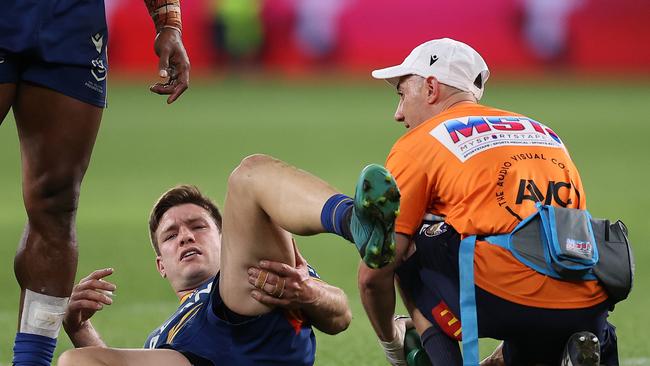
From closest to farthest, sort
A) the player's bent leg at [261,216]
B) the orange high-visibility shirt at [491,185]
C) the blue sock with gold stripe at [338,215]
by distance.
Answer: the blue sock with gold stripe at [338,215] < the player's bent leg at [261,216] < the orange high-visibility shirt at [491,185]

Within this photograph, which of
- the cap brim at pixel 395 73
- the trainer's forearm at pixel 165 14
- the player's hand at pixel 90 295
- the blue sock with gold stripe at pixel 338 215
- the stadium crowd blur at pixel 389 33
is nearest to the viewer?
the blue sock with gold stripe at pixel 338 215

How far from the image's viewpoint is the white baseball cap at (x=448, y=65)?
443 cm

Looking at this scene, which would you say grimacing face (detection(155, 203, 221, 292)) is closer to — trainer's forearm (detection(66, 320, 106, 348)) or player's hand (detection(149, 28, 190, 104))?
trainer's forearm (detection(66, 320, 106, 348))

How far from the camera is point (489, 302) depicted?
4.01 metres

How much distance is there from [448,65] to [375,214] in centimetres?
126

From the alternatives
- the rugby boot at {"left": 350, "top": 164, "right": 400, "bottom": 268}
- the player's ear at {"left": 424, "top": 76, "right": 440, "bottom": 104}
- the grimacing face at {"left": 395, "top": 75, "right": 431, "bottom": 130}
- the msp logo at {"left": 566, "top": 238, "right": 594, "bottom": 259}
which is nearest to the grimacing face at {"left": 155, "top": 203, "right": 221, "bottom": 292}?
the grimacing face at {"left": 395, "top": 75, "right": 431, "bottom": 130}

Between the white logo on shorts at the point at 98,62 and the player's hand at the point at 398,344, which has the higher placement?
the white logo on shorts at the point at 98,62

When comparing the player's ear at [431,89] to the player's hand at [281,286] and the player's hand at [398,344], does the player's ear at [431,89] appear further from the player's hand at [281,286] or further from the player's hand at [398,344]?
the player's hand at [281,286]

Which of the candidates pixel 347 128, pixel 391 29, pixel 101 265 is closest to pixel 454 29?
pixel 391 29

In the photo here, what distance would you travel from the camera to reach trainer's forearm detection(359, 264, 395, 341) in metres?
4.18

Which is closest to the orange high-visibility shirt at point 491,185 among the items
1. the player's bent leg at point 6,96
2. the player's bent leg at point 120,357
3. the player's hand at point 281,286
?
the player's hand at point 281,286

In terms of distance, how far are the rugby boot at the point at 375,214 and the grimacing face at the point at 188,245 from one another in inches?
49.9

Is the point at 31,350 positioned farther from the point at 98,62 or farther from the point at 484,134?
the point at 484,134

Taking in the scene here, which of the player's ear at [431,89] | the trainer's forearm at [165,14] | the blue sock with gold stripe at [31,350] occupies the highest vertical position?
the trainer's forearm at [165,14]
